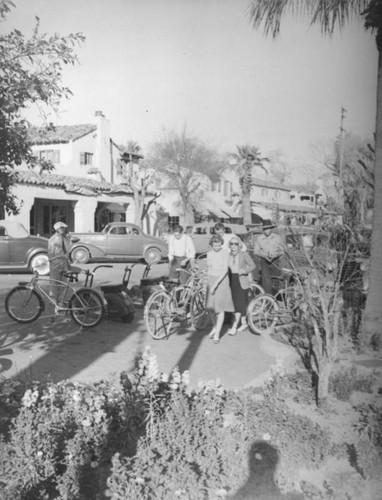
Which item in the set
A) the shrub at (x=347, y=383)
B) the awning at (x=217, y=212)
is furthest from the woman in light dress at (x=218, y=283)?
the awning at (x=217, y=212)

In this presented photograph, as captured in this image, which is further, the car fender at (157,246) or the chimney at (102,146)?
the chimney at (102,146)

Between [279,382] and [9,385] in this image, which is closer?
[9,385]

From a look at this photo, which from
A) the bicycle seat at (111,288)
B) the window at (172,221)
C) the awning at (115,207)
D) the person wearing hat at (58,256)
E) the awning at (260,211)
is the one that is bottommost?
the bicycle seat at (111,288)

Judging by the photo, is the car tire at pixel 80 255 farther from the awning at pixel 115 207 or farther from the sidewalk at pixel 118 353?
the sidewalk at pixel 118 353

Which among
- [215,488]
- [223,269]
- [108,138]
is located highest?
[108,138]

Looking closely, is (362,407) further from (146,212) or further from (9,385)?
(146,212)

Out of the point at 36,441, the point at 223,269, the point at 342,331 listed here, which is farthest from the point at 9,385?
the point at 342,331

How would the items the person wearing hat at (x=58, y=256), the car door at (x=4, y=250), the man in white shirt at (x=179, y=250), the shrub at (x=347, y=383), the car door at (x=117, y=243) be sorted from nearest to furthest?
the shrub at (x=347, y=383), the person wearing hat at (x=58, y=256), the man in white shirt at (x=179, y=250), the car door at (x=4, y=250), the car door at (x=117, y=243)

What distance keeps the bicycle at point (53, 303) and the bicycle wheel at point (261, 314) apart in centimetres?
235

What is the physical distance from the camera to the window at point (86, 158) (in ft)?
97.7

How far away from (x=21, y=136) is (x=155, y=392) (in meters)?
2.39

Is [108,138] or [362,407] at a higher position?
[108,138]

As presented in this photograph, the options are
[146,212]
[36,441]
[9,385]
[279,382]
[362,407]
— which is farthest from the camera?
[146,212]

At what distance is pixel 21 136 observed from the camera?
4031mm
